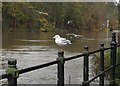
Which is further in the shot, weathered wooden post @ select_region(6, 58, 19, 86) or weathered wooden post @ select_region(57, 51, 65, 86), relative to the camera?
weathered wooden post @ select_region(57, 51, 65, 86)

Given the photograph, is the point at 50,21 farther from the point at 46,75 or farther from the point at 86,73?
the point at 86,73

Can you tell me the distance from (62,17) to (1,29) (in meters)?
14.8

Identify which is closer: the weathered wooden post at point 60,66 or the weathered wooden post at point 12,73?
the weathered wooden post at point 12,73

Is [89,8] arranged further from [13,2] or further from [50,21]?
[13,2]

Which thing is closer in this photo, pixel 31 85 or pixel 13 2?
pixel 31 85

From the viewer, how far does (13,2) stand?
170 ft

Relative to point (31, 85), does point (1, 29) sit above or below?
above

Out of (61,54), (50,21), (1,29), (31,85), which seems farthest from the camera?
(50,21)

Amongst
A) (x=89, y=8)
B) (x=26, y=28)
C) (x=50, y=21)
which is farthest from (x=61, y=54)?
(x=89, y=8)

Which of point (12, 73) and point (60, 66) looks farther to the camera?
point (60, 66)

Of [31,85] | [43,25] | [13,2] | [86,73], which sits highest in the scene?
[13,2]

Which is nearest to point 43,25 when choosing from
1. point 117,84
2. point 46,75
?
point 46,75

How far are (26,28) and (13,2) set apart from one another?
4.29m

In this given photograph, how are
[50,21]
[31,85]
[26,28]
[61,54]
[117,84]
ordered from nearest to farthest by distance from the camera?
[61,54]
[117,84]
[31,85]
[26,28]
[50,21]
